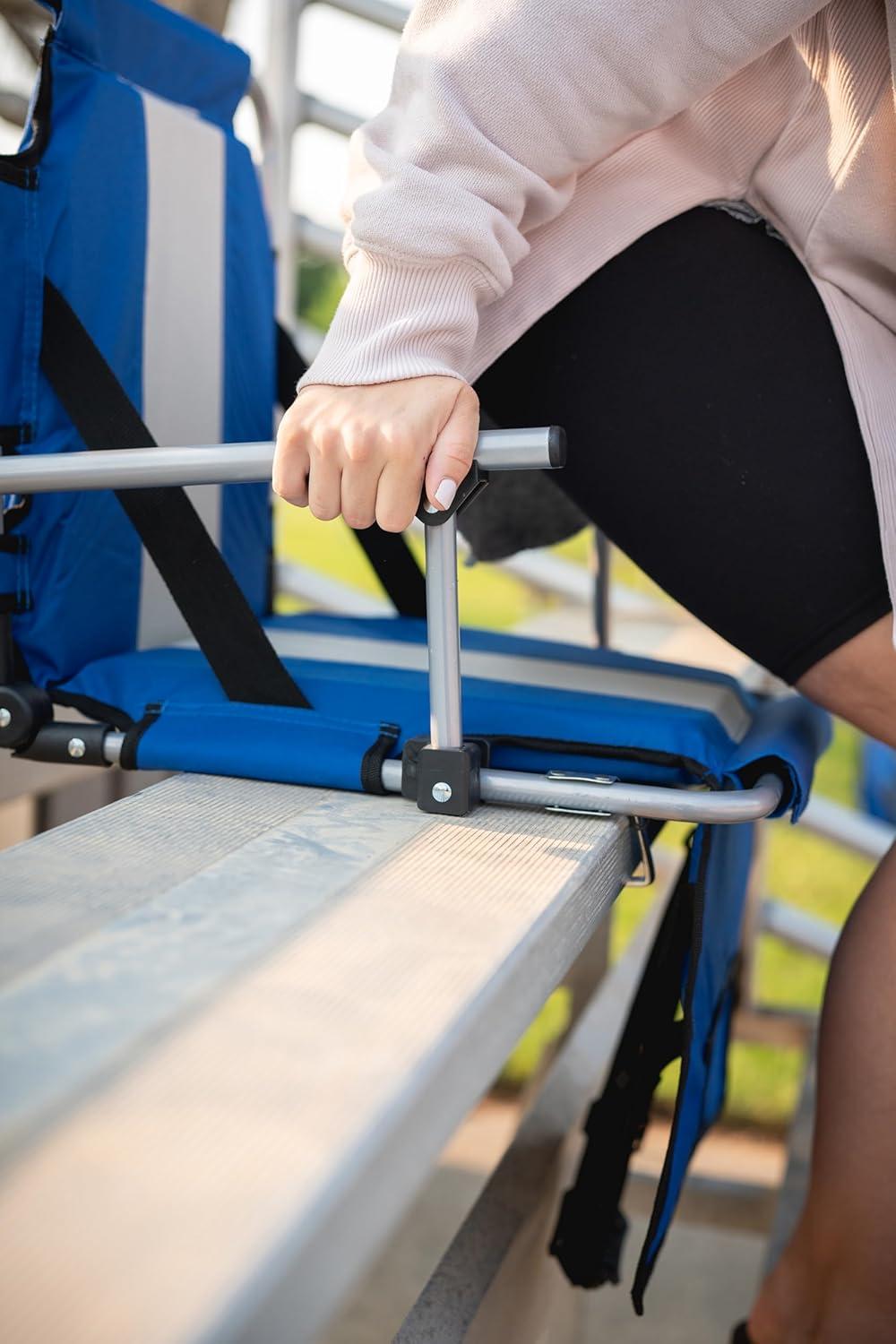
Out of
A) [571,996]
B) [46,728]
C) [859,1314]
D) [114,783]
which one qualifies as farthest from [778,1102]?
[46,728]

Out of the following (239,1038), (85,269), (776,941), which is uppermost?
(85,269)

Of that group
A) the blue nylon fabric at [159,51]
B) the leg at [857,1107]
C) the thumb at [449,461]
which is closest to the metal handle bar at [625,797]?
the leg at [857,1107]

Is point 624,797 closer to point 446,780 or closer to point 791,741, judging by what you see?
point 446,780

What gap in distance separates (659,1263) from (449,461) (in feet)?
5.49

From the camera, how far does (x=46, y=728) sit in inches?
39.1

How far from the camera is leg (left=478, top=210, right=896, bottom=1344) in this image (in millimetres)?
863

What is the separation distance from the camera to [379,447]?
766 mm

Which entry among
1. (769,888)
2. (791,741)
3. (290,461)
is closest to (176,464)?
(290,461)

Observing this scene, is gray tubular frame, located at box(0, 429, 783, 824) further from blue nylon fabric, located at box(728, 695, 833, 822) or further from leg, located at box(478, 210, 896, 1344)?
leg, located at box(478, 210, 896, 1344)

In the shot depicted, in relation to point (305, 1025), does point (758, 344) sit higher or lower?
higher

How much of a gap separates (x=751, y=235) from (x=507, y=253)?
0.21 m

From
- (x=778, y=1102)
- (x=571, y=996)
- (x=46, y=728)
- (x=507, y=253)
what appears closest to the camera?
(x=507, y=253)

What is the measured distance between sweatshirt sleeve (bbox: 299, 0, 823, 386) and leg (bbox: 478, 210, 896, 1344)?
12 cm

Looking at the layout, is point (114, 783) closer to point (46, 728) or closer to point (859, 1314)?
point (46, 728)
